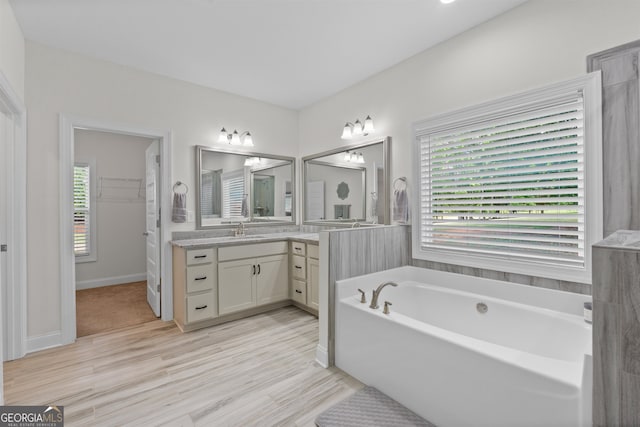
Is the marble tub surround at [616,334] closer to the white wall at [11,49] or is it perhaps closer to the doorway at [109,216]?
the white wall at [11,49]

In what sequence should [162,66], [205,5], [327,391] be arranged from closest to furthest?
1. [327,391]
2. [205,5]
3. [162,66]

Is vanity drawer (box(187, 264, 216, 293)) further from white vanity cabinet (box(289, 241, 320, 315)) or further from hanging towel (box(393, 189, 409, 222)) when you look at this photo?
hanging towel (box(393, 189, 409, 222))

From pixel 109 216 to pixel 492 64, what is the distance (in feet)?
17.7

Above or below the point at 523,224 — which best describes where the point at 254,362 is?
below

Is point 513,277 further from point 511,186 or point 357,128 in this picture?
point 357,128

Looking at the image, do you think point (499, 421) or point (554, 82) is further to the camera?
point (554, 82)

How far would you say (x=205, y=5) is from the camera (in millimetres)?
2068

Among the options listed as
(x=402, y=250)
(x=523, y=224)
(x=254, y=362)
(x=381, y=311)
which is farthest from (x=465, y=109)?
(x=254, y=362)

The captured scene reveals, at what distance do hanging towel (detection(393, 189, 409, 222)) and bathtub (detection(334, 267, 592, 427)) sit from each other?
48cm

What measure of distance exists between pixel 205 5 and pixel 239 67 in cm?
88

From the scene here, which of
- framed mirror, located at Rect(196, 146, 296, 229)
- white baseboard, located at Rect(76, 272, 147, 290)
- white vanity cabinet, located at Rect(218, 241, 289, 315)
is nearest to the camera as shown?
white vanity cabinet, located at Rect(218, 241, 289, 315)

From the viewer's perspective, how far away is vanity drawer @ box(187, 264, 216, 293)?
2799mm

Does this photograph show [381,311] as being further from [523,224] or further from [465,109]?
[465,109]

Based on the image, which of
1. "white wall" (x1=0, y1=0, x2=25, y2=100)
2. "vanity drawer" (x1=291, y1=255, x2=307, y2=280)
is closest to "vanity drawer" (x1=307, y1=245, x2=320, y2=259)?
"vanity drawer" (x1=291, y1=255, x2=307, y2=280)
